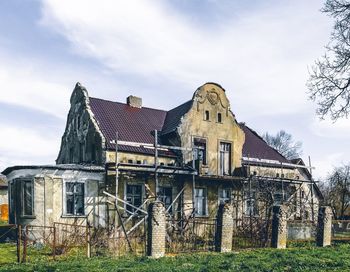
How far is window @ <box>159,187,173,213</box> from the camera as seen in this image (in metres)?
23.8

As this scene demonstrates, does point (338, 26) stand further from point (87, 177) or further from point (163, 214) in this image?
point (87, 177)

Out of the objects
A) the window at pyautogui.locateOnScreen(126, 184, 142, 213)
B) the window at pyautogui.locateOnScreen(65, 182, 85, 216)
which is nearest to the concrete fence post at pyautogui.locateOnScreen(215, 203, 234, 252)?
the window at pyautogui.locateOnScreen(126, 184, 142, 213)

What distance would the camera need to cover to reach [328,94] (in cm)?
1822

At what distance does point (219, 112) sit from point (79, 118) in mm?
8753

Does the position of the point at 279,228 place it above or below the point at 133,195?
below

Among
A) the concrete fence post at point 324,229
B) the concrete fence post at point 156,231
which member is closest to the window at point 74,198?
the concrete fence post at point 156,231

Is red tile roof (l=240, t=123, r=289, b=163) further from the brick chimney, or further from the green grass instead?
the green grass

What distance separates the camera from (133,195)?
74.9ft

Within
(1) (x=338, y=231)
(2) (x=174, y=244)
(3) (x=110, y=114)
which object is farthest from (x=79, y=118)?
(1) (x=338, y=231)

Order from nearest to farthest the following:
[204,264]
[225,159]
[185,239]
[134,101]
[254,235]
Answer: [204,264]
[185,239]
[254,235]
[225,159]
[134,101]

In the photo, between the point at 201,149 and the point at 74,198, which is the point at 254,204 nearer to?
the point at 201,149

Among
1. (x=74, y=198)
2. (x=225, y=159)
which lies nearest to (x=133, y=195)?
(x=74, y=198)

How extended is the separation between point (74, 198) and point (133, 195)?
3.35 meters

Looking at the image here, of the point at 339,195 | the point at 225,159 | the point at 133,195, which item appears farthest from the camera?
the point at 339,195
